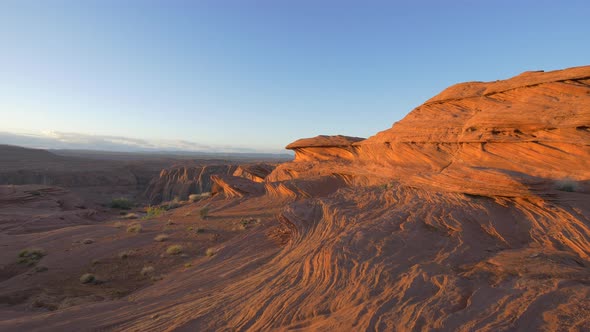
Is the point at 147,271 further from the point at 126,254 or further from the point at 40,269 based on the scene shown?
the point at 40,269

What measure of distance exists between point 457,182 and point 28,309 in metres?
12.3

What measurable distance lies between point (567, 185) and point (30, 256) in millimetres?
18564

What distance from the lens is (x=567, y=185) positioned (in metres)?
8.29

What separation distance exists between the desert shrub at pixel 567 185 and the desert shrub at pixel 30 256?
17.7m

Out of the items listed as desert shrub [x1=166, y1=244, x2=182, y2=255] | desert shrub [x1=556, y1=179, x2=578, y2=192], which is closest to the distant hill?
desert shrub [x1=166, y1=244, x2=182, y2=255]

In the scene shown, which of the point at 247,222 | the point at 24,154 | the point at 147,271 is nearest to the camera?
the point at 147,271

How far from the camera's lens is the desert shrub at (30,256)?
40.0 feet

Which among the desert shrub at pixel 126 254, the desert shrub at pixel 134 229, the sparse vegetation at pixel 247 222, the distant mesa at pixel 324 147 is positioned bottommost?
the desert shrub at pixel 126 254

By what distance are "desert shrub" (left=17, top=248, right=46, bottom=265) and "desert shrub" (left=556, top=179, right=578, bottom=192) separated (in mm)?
17710

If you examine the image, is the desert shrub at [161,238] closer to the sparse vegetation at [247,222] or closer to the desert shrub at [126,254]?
the desert shrub at [126,254]

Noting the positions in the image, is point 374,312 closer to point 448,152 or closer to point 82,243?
point 448,152

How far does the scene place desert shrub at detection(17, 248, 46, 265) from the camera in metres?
12.2

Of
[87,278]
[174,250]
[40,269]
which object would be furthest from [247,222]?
[40,269]

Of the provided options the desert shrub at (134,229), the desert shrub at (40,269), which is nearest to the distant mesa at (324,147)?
the desert shrub at (134,229)
